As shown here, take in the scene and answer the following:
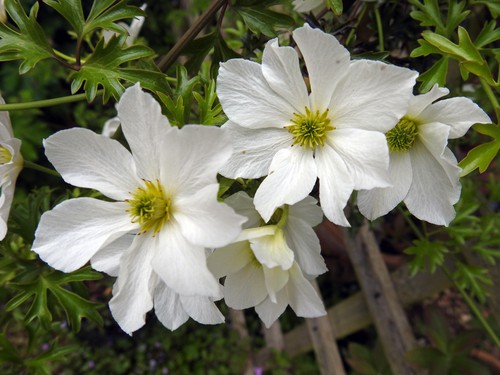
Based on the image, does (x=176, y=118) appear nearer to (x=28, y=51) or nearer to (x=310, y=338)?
(x=28, y=51)

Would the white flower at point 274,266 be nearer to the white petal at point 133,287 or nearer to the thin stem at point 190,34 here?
the white petal at point 133,287

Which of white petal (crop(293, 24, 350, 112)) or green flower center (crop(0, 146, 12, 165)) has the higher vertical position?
white petal (crop(293, 24, 350, 112))

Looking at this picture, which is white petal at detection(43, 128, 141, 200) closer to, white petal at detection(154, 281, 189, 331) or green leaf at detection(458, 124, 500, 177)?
white petal at detection(154, 281, 189, 331)

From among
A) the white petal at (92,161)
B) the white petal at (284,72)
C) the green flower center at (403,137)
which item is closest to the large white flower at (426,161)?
the green flower center at (403,137)

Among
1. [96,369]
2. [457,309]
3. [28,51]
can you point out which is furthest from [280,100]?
[457,309]

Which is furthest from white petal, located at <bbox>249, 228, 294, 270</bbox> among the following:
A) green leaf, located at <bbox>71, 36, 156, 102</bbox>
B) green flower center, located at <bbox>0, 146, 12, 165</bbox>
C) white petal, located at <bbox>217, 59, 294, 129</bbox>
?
green flower center, located at <bbox>0, 146, 12, 165</bbox>

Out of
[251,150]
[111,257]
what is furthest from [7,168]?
[251,150]
